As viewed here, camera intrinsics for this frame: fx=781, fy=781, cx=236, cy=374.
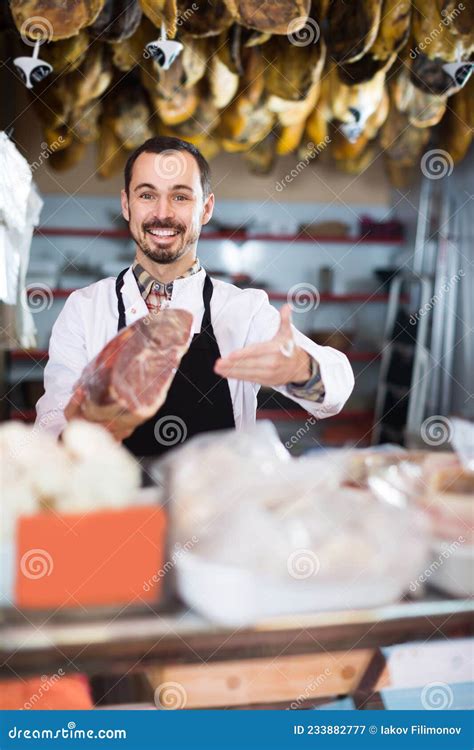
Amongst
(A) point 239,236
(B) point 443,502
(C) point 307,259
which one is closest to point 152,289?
(B) point 443,502

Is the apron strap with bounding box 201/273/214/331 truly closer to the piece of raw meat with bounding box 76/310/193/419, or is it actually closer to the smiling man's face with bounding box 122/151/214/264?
the smiling man's face with bounding box 122/151/214/264

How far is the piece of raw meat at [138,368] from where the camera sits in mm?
1029

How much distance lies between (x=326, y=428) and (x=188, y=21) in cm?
258

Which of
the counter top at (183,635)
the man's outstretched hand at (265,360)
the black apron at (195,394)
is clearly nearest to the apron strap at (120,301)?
the black apron at (195,394)

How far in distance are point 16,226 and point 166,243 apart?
613mm

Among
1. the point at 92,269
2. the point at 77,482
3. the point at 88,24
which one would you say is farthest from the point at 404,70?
the point at 77,482

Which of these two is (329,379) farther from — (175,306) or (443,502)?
(443,502)

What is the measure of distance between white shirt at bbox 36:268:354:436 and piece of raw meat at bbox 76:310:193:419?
0.43 m

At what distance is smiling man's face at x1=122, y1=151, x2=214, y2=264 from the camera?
1514 millimetres

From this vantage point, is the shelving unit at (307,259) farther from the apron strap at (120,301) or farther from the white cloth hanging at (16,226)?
the apron strap at (120,301)

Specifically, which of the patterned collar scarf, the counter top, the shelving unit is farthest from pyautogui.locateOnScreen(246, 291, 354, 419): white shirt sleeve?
the shelving unit

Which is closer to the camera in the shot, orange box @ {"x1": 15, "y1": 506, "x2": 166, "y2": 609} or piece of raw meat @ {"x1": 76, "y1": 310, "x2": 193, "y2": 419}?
orange box @ {"x1": 15, "y1": 506, "x2": 166, "y2": 609}

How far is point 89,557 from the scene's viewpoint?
83 centimetres

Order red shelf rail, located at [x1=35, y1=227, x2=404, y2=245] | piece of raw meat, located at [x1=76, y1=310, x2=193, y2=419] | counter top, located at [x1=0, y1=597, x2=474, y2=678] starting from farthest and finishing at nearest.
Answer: red shelf rail, located at [x1=35, y1=227, x2=404, y2=245]
piece of raw meat, located at [x1=76, y1=310, x2=193, y2=419]
counter top, located at [x1=0, y1=597, x2=474, y2=678]
